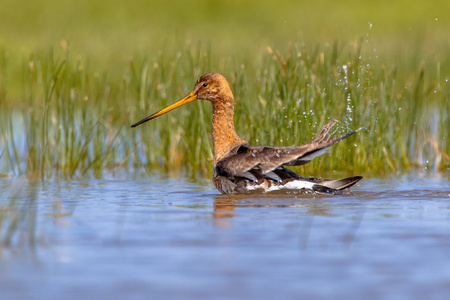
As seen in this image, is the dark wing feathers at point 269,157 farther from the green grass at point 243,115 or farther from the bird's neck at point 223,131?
the green grass at point 243,115

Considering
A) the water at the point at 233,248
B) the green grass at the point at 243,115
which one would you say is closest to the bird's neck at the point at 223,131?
the green grass at the point at 243,115

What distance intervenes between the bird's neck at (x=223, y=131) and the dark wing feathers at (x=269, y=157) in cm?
40

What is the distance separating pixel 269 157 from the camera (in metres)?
8.43

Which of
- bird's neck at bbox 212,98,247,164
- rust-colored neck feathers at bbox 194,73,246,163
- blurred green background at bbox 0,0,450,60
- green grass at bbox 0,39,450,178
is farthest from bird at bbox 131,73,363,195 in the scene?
blurred green background at bbox 0,0,450,60

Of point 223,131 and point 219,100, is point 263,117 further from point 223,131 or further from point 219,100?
point 223,131

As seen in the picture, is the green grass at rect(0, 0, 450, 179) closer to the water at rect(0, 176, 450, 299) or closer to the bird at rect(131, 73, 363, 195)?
the bird at rect(131, 73, 363, 195)

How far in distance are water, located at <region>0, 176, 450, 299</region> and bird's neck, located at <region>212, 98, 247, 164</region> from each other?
2.94ft

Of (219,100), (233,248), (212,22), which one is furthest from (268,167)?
(212,22)

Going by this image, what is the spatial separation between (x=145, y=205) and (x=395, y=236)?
9.48 feet

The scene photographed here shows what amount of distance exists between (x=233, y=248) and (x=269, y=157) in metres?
2.92

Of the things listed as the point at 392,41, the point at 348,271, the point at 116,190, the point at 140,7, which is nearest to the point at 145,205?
the point at 116,190

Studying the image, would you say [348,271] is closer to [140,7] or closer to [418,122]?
[418,122]

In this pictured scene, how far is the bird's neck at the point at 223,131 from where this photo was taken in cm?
941

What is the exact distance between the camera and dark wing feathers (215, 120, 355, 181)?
8117 mm
